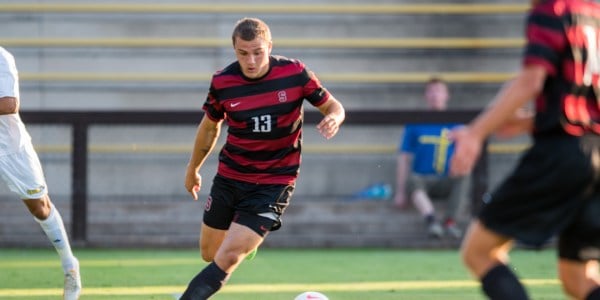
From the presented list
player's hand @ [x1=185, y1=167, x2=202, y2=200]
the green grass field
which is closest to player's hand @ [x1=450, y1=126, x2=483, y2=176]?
player's hand @ [x1=185, y1=167, x2=202, y2=200]

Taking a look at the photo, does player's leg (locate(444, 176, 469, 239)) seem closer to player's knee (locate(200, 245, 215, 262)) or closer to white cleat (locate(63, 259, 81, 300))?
player's knee (locate(200, 245, 215, 262))

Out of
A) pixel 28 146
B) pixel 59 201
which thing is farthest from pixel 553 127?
pixel 59 201

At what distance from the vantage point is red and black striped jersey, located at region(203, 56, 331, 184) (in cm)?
655

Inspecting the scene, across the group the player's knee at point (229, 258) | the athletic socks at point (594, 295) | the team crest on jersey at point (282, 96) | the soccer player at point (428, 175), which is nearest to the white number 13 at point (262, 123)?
the team crest on jersey at point (282, 96)

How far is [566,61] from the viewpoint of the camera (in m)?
4.46

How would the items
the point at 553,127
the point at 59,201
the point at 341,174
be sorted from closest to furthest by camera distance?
the point at 553,127 → the point at 59,201 → the point at 341,174

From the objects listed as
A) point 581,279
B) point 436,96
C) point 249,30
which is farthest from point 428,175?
point 581,279

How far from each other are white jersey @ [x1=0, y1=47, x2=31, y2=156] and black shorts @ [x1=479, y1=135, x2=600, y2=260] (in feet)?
12.3

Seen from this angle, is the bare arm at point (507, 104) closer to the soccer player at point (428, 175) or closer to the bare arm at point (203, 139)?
the bare arm at point (203, 139)

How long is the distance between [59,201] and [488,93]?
5968 millimetres

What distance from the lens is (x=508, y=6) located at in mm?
14336

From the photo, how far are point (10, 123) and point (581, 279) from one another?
162 inches

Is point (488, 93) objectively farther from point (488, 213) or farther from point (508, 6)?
point (488, 213)

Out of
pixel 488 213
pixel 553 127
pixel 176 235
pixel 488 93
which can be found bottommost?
pixel 176 235
